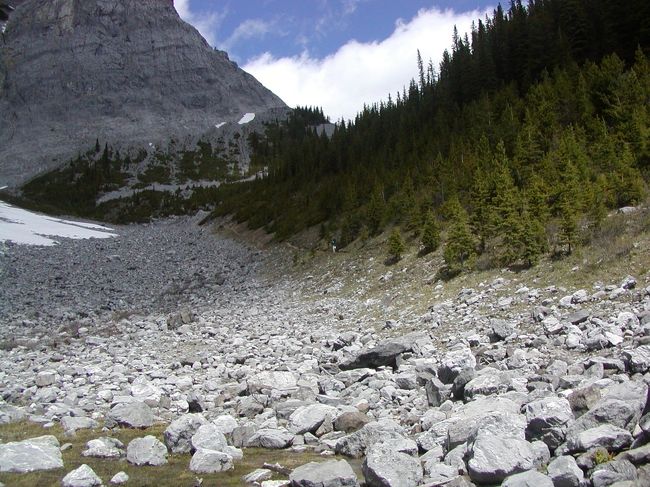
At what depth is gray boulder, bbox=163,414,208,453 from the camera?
8531mm

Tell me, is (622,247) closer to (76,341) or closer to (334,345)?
(334,345)

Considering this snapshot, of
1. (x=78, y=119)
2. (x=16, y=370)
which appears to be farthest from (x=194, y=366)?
(x=78, y=119)

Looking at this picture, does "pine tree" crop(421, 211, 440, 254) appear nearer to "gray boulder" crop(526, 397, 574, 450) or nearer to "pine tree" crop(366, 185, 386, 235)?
"pine tree" crop(366, 185, 386, 235)

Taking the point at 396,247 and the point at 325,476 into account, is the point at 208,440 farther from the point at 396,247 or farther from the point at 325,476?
the point at 396,247

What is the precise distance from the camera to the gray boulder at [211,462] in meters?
7.67

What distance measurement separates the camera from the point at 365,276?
2545cm

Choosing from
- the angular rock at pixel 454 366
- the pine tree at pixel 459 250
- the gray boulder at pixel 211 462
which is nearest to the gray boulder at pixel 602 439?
the angular rock at pixel 454 366

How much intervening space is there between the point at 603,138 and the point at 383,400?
2208cm

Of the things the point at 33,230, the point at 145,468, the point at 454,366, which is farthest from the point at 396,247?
the point at 33,230

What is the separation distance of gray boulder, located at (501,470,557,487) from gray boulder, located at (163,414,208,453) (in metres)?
5.26

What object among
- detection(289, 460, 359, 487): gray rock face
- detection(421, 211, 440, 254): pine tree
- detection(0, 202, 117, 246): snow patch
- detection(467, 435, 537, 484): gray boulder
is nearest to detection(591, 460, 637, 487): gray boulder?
detection(467, 435, 537, 484): gray boulder

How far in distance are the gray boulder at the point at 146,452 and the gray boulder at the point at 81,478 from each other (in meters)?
0.85

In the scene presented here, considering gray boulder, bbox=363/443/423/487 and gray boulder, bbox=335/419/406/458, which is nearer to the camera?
gray boulder, bbox=363/443/423/487

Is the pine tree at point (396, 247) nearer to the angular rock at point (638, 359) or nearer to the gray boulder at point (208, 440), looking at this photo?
the angular rock at point (638, 359)
